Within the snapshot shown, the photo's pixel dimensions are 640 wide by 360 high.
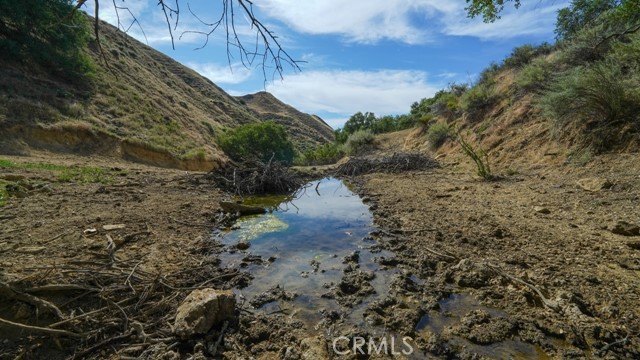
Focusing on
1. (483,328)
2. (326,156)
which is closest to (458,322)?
(483,328)

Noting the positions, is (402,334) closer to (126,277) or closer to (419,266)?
(419,266)

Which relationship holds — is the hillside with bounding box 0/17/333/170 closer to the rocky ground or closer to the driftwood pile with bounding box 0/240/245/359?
the rocky ground

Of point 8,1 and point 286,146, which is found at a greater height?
point 8,1

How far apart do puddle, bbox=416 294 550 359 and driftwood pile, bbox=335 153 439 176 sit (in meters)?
11.1

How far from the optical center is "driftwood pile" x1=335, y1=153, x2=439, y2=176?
1410 cm

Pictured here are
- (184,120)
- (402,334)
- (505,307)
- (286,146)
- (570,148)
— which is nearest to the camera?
(402,334)

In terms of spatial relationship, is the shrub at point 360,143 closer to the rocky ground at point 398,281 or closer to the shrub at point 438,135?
the shrub at point 438,135

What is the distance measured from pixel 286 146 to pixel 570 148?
34.4 metres

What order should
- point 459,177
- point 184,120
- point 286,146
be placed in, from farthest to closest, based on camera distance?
point 286,146
point 184,120
point 459,177

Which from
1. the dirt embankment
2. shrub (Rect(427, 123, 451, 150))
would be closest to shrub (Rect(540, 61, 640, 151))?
the dirt embankment

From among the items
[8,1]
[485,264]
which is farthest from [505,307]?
[8,1]

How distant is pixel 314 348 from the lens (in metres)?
2.60

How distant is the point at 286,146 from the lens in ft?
134

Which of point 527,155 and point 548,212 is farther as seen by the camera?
point 527,155
